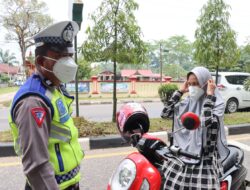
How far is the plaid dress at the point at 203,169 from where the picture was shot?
86.4 inches

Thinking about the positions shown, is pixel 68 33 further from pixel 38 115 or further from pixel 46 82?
pixel 38 115

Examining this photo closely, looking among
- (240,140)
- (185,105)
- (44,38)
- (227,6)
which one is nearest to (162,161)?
(44,38)

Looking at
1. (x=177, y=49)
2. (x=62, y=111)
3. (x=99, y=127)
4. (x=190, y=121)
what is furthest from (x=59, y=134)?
(x=177, y=49)

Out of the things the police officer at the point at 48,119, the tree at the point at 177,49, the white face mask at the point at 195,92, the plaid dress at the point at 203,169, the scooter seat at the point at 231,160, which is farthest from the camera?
the tree at the point at 177,49

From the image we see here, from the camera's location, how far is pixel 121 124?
6.86ft

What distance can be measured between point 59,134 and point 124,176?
50cm

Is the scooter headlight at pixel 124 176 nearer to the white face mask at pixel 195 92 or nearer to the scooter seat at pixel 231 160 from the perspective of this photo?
the scooter seat at pixel 231 160

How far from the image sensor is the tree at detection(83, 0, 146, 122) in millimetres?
7184

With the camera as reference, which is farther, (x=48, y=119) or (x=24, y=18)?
(x=24, y=18)

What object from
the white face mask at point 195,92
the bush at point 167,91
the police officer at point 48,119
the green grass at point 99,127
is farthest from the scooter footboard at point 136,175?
the bush at point 167,91

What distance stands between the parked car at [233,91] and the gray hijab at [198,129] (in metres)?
8.26

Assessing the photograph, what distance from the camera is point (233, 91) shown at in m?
11.3

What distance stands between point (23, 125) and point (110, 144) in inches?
172

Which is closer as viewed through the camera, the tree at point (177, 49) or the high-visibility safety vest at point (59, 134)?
the high-visibility safety vest at point (59, 134)
